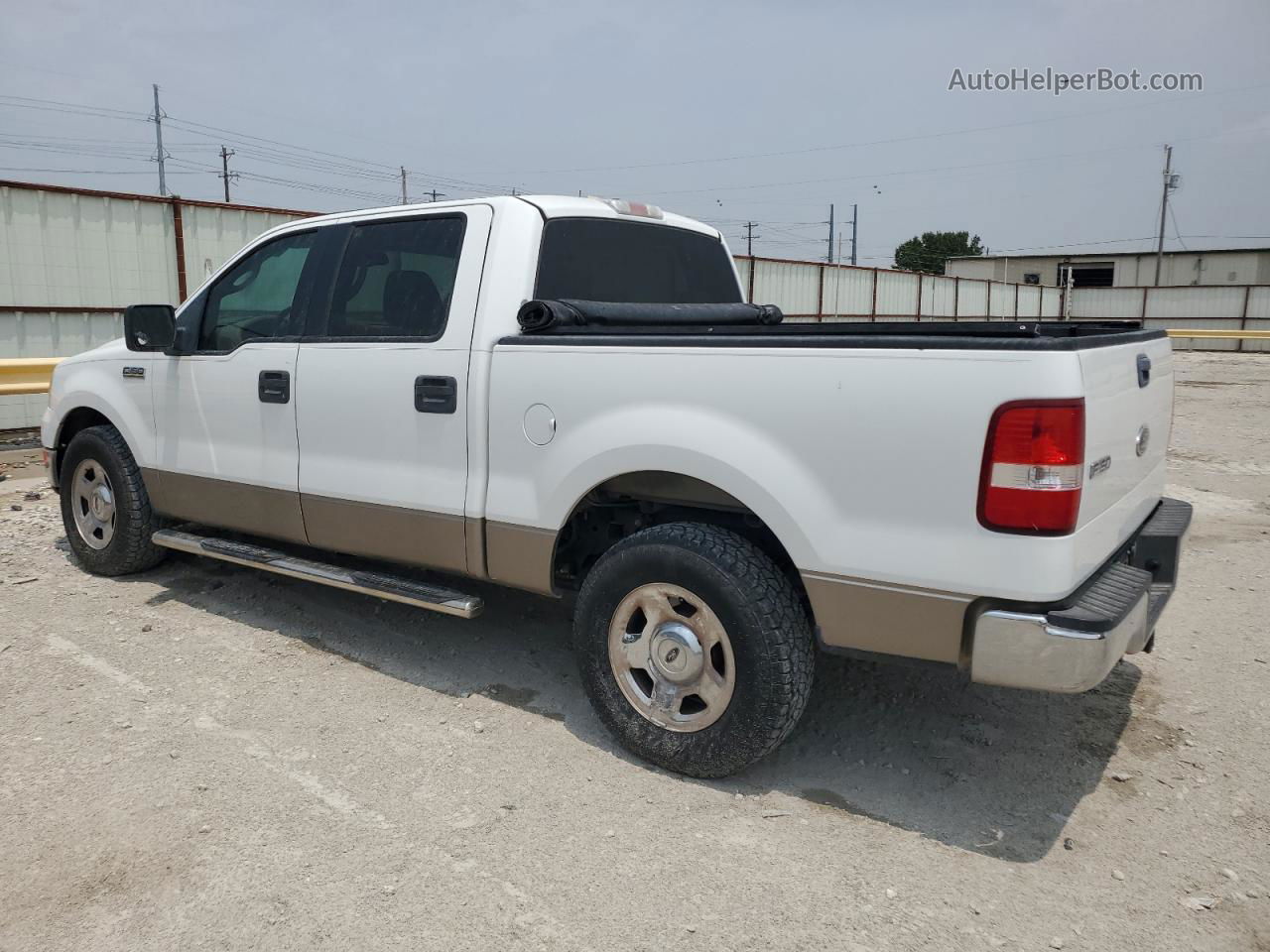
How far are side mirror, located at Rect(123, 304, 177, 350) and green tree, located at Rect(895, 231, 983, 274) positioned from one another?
88.6 metres

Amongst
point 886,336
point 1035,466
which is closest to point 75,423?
point 886,336

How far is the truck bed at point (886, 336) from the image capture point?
2.74m

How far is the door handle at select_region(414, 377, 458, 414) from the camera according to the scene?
3854 mm

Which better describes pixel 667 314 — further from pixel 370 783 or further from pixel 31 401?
pixel 31 401

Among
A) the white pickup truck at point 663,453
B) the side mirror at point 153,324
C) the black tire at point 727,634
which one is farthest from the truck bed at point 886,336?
the side mirror at point 153,324

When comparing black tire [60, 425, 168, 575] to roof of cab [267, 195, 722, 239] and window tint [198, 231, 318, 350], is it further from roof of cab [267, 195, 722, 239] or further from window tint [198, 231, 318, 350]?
roof of cab [267, 195, 722, 239]

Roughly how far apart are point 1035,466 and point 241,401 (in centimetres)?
362

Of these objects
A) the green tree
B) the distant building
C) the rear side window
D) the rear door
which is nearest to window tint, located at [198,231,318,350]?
the rear door

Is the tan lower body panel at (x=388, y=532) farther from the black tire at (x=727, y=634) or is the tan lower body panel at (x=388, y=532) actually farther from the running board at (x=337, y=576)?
the black tire at (x=727, y=634)

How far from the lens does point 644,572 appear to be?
3.38 meters

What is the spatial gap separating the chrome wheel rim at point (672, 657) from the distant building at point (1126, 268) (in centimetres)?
5051

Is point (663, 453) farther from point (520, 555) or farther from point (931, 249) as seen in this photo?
point (931, 249)

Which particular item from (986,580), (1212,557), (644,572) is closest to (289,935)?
(644,572)

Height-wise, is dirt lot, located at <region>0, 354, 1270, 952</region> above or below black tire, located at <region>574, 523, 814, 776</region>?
below
